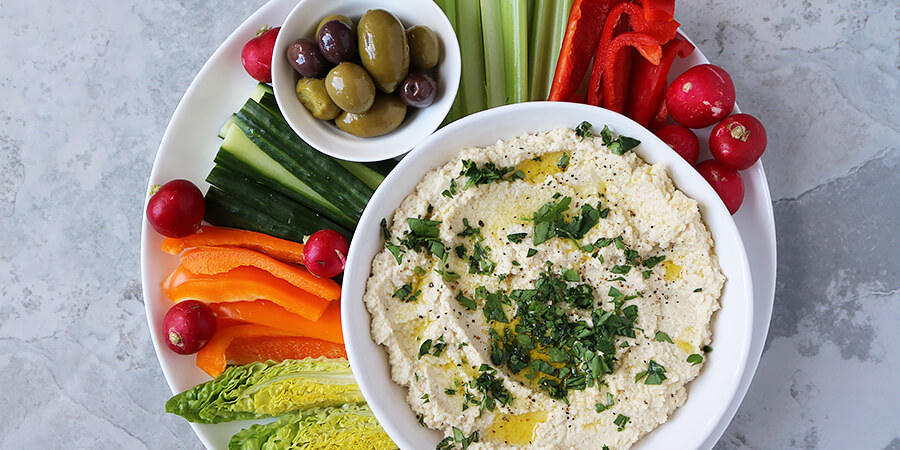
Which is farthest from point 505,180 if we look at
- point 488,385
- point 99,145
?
point 99,145

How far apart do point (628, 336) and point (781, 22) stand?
178 cm

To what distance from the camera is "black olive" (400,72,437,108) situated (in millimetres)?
2518

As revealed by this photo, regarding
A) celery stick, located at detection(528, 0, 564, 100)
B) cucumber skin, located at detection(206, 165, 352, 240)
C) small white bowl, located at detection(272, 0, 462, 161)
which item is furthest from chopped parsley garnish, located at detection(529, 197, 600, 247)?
cucumber skin, located at detection(206, 165, 352, 240)

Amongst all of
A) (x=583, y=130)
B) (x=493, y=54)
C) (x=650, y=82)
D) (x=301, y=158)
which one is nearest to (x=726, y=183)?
(x=650, y=82)

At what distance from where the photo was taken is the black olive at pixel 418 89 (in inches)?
99.1

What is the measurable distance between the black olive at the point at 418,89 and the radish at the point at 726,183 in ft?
3.84

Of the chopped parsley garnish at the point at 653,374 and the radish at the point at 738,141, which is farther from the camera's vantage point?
the radish at the point at 738,141

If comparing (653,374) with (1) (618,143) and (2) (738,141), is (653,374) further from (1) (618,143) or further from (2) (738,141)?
(2) (738,141)

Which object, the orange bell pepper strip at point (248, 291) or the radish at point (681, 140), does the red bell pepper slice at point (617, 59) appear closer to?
the radish at point (681, 140)

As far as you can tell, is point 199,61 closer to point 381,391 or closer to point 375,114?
point 375,114

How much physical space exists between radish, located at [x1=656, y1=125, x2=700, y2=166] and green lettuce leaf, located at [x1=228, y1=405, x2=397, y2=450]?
65.3 inches

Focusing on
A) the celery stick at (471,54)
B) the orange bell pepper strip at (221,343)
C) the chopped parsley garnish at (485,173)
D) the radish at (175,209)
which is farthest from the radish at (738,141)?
the radish at (175,209)

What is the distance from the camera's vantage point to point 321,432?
2.61 metres

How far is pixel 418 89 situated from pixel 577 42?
2.22ft
